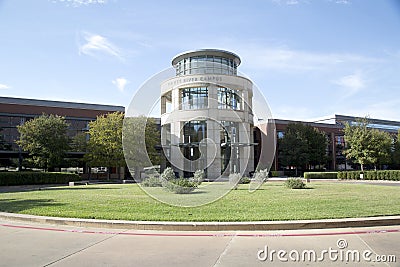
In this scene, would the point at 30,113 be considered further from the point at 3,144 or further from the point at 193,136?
the point at 193,136

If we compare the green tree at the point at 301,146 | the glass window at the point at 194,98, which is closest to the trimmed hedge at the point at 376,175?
the green tree at the point at 301,146

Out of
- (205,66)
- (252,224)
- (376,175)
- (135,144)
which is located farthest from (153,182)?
(205,66)

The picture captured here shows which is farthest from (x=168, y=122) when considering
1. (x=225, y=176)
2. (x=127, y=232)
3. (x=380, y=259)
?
(x=380, y=259)

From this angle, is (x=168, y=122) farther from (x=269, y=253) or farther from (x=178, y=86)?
(x=269, y=253)

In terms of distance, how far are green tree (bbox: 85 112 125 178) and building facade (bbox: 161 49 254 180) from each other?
913 centimetres

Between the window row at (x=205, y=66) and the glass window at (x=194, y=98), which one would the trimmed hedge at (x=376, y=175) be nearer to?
the glass window at (x=194, y=98)

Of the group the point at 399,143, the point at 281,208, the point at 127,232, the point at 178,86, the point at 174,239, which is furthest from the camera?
the point at 399,143

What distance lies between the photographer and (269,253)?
740 cm

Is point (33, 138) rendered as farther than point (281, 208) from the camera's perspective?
Yes

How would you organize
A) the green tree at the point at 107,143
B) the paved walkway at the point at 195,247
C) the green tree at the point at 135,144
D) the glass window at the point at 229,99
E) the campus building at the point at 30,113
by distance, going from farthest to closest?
the glass window at the point at 229,99, the campus building at the point at 30,113, the green tree at the point at 107,143, the green tree at the point at 135,144, the paved walkway at the point at 195,247

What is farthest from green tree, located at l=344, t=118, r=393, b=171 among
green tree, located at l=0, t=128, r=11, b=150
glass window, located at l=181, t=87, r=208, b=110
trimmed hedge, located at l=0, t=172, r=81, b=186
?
green tree, located at l=0, t=128, r=11, b=150

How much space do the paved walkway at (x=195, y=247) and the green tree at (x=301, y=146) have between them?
53937 mm

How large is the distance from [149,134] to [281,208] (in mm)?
35377

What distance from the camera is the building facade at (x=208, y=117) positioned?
171 feet
